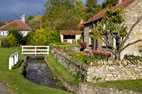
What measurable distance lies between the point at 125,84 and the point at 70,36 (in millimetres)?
35208

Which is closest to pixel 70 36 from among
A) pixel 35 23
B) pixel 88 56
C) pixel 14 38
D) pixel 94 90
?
pixel 14 38

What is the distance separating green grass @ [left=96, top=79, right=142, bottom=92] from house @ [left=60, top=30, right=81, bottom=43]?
103 feet

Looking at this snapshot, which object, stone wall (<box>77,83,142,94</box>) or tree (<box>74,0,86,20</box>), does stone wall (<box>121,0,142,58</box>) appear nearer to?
stone wall (<box>77,83,142,94</box>)

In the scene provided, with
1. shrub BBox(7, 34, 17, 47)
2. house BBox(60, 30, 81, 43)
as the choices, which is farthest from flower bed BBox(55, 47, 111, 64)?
house BBox(60, 30, 81, 43)

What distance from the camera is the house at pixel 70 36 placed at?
1601 inches

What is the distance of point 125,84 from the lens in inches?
353

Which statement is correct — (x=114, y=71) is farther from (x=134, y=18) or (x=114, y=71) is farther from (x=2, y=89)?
(x=134, y=18)

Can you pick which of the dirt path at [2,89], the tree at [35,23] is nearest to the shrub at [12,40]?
the tree at [35,23]

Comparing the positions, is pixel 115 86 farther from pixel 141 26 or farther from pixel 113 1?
pixel 113 1

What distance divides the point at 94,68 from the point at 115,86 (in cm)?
149

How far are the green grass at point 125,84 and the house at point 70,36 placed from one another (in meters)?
31.3

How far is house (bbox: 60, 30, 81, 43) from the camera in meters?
40.7

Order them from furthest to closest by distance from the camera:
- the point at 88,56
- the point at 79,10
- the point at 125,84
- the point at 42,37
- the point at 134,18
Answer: the point at 79,10 → the point at 42,37 → the point at 134,18 → the point at 88,56 → the point at 125,84

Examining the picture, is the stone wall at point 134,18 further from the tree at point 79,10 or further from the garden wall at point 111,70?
the tree at point 79,10
